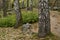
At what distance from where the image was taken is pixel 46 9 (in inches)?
364

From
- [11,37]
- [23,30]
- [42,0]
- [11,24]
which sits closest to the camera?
[42,0]

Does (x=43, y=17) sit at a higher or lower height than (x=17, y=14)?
higher

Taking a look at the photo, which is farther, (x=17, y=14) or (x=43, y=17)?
(x=17, y=14)

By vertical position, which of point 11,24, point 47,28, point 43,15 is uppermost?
point 43,15

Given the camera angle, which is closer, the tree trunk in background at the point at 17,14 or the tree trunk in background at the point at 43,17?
the tree trunk in background at the point at 43,17

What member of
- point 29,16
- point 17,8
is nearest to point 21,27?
point 17,8

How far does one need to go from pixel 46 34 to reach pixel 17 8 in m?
4.36

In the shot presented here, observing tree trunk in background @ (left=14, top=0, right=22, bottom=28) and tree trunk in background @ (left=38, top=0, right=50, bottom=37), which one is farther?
tree trunk in background @ (left=14, top=0, right=22, bottom=28)

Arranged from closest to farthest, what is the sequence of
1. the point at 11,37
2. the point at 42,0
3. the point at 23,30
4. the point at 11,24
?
the point at 42,0 → the point at 11,37 → the point at 23,30 → the point at 11,24

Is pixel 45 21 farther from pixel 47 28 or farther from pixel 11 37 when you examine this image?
pixel 11 37

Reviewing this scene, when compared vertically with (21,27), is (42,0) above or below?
above

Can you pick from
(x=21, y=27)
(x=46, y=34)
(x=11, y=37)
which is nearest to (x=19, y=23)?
(x=21, y=27)

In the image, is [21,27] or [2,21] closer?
[21,27]

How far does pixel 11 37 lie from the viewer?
35.9ft
